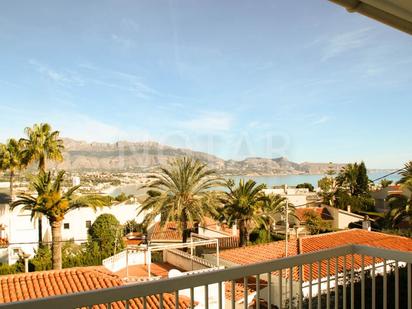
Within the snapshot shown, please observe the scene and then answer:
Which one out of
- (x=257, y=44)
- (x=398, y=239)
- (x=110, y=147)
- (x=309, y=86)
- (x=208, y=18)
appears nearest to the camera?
(x=398, y=239)


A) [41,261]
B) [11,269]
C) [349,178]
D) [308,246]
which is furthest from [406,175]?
[349,178]

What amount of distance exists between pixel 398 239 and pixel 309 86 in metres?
31.5

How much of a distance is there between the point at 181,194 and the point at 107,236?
566 cm

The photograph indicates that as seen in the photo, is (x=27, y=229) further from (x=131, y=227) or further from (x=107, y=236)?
(x=131, y=227)

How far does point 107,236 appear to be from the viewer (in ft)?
64.2

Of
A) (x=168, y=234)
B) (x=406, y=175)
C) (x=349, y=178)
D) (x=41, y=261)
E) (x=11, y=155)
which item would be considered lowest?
(x=168, y=234)

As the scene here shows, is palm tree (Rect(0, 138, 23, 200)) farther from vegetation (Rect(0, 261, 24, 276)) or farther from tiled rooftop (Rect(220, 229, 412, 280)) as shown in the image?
tiled rooftop (Rect(220, 229, 412, 280))

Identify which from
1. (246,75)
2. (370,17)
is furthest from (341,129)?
(370,17)

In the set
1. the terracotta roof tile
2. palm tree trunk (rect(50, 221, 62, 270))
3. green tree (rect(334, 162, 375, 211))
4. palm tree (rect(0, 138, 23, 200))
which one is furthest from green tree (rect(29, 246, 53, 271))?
green tree (rect(334, 162, 375, 211))

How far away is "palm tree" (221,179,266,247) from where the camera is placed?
62.0ft

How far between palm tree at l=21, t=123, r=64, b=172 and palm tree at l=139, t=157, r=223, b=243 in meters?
12.1

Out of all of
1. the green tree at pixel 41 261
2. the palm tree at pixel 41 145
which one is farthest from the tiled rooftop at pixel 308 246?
the palm tree at pixel 41 145

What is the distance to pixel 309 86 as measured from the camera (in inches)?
1734

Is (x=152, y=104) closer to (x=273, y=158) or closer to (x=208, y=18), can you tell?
(x=273, y=158)
